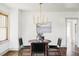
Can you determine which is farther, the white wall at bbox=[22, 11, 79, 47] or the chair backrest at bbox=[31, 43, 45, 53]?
the white wall at bbox=[22, 11, 79, 47]

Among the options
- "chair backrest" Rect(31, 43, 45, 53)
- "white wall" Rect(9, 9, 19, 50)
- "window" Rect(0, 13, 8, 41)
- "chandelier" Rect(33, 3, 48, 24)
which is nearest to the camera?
"chair backrest" Rect(31, 43, 45, 53)

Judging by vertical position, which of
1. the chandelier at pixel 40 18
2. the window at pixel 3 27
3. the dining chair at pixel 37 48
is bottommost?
the dining chair at pixel 37 48

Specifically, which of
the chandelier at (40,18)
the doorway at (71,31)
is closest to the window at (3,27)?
the chandelier at (40,18)

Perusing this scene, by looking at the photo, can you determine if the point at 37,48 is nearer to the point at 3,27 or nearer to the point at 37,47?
the point at 37,47

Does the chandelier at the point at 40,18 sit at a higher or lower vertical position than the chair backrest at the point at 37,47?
higher

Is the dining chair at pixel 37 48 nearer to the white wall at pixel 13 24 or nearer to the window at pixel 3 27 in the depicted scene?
the window at pixel 3 27

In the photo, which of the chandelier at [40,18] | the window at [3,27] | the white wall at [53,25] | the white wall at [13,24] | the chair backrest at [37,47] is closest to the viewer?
the chair backrest at [37,47]

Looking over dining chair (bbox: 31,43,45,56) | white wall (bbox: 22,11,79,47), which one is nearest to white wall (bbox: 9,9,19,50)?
white wall (bbox: 22,11,79,47)

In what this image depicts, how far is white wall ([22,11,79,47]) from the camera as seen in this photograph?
8.03 metres

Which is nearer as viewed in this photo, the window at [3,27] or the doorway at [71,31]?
the window at [3,27]

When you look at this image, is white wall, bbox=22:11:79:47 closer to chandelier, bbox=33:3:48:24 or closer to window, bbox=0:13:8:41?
chandelier, bbox=33:3:48:24

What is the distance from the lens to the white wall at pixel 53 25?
8031mm

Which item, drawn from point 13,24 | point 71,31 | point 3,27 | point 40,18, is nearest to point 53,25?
point 40,18

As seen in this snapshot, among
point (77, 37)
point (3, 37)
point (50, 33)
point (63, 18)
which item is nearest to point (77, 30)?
point (77, 37)
